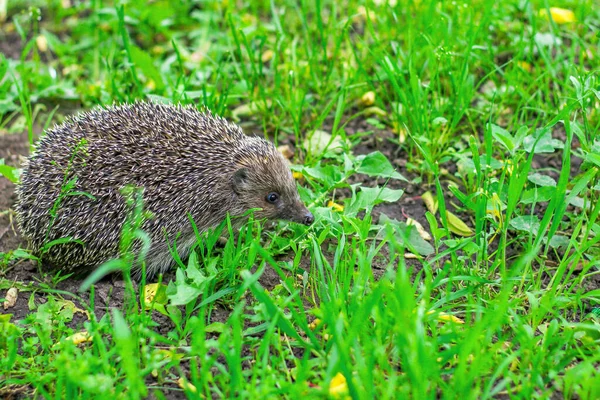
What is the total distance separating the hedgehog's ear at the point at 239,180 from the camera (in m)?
5.20

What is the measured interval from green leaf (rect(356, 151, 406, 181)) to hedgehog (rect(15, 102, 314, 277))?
1.70 feet

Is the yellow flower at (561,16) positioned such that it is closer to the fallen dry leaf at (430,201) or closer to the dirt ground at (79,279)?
the dirt ground at (79,279)

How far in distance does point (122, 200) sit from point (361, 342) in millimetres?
2041

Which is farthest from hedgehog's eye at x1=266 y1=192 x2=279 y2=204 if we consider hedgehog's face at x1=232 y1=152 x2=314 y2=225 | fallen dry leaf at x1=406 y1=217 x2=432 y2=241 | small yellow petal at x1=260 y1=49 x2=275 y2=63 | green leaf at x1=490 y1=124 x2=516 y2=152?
small yellow petal at x1=260 y1=49 x2=275 y2=63

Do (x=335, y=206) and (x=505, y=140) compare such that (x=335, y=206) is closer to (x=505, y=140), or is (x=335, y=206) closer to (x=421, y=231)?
(x=421, y=231)

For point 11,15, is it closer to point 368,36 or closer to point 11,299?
point 368,36

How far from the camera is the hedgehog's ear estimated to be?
520 cm

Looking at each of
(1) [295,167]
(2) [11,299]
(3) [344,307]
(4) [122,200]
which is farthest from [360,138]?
(2) [11,299]

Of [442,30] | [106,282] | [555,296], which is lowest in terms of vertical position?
[106,282]

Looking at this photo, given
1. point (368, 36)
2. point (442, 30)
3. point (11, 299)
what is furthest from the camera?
point (368, 36)

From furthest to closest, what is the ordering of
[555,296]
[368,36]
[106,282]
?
[368,36], [106,282], [555,296]

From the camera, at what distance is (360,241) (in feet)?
14.3

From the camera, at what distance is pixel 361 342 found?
3664mm

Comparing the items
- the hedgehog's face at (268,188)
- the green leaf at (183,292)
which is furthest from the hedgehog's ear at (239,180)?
the green leaf at (183,292)
